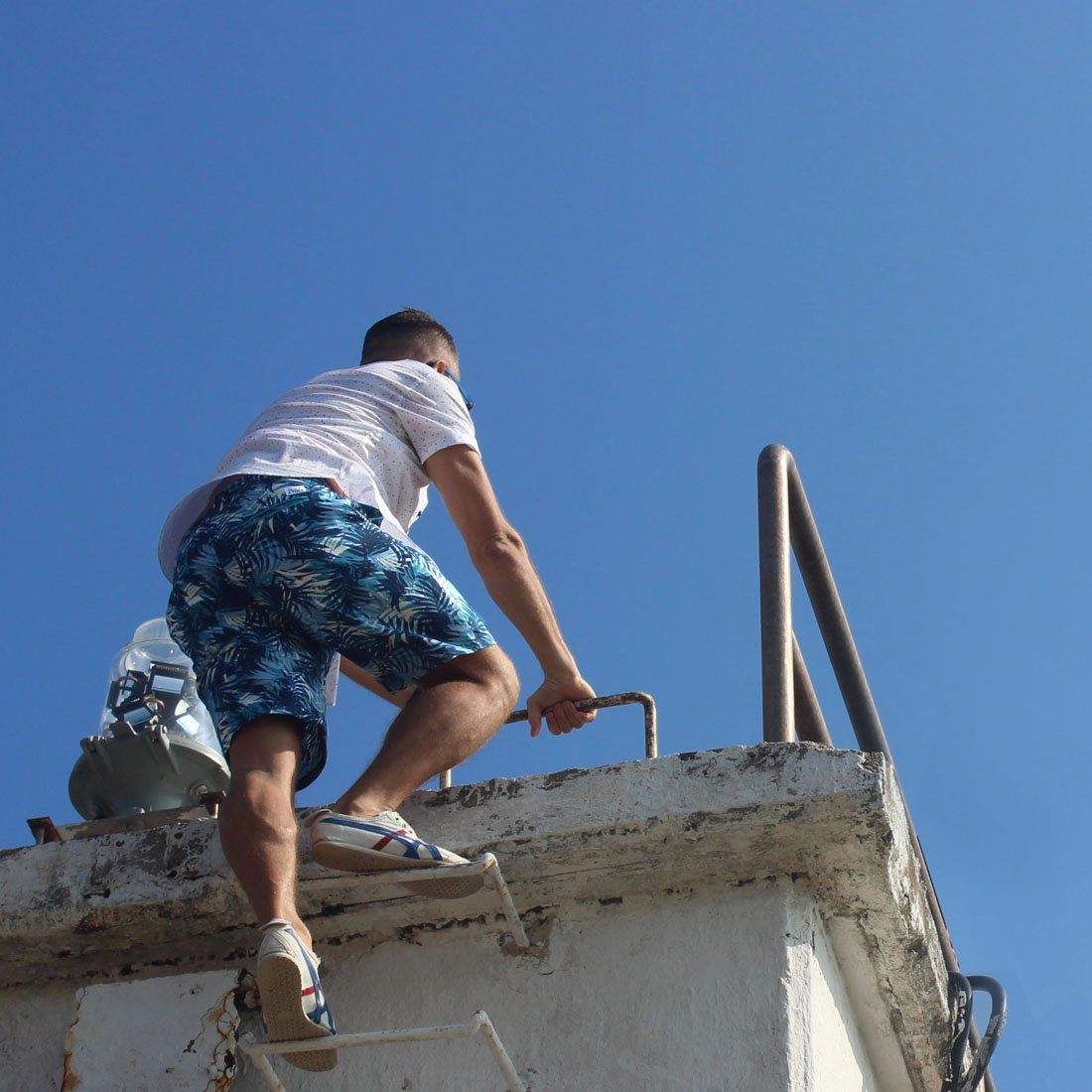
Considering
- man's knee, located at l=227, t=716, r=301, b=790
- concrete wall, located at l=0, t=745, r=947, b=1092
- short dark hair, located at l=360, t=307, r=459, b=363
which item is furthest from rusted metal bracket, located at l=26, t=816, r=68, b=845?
short dark hair, located at l=360, t=307, r=459, b=363

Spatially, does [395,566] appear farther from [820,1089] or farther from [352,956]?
[820,1089]

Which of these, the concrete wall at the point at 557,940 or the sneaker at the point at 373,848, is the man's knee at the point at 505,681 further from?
the sneaker at the point at 373,848

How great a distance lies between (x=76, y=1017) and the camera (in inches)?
117

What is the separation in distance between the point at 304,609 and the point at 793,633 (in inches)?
55.5

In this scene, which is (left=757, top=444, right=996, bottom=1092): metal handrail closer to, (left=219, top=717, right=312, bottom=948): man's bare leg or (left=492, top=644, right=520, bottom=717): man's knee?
(left=492, top=644, right=520, bottom=717): man's knee

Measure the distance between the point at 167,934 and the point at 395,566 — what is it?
0.84 meters

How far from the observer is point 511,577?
128 inches

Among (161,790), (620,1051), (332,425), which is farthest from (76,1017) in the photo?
(332,425)

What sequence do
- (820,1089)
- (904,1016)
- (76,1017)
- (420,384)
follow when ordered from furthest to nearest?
(420,384) < (904,1016) < (76,1017) < (820,1089)

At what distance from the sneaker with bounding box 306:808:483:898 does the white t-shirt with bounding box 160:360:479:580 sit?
72cm

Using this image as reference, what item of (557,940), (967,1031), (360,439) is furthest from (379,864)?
(967,1031)

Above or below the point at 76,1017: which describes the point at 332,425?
above

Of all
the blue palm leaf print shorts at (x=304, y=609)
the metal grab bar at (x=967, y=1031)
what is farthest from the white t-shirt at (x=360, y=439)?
the metal grab bar at (x=967, y=1031)

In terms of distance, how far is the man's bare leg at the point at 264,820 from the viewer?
2596mm
